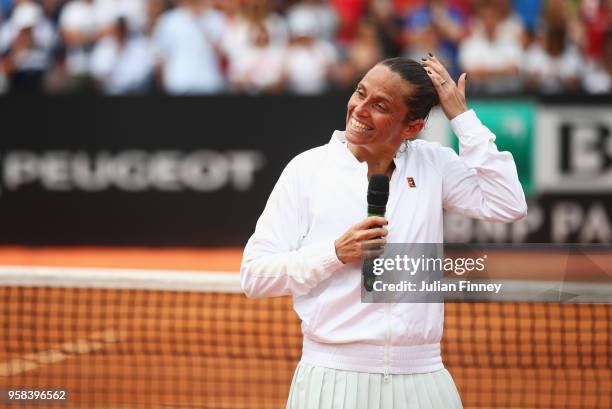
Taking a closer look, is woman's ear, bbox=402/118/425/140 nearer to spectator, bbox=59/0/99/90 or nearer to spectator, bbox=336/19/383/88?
spectator, bbox=336/19/383/88

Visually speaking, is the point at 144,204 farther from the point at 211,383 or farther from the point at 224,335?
the point at 211,383

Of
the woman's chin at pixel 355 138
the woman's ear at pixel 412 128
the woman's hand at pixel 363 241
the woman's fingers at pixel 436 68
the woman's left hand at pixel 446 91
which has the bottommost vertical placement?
the woman's hand at pixel 363 241

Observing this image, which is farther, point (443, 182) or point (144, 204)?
point (144, 204)

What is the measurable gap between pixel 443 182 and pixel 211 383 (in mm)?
4127

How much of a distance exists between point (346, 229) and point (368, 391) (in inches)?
18.4

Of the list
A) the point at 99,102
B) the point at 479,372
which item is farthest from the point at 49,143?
the point at 479,372

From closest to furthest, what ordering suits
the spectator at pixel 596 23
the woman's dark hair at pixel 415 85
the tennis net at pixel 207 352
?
the woman's dark hair at pixel 415 85 → the tennis net at pixel 207 352 → the spectator at pixel 596 23

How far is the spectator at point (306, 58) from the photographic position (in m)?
12.2

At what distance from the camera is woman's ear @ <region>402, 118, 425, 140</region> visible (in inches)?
123

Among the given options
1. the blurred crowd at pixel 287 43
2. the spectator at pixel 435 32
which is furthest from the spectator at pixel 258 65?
the spectator at pixel 435 32

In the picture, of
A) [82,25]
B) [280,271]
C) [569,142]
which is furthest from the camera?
[82,25]

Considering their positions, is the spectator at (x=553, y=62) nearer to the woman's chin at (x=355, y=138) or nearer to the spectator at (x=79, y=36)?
the spectator at (x=79, y=36)

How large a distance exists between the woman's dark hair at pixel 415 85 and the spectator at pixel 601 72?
9.02 metres

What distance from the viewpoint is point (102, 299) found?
8516mm
